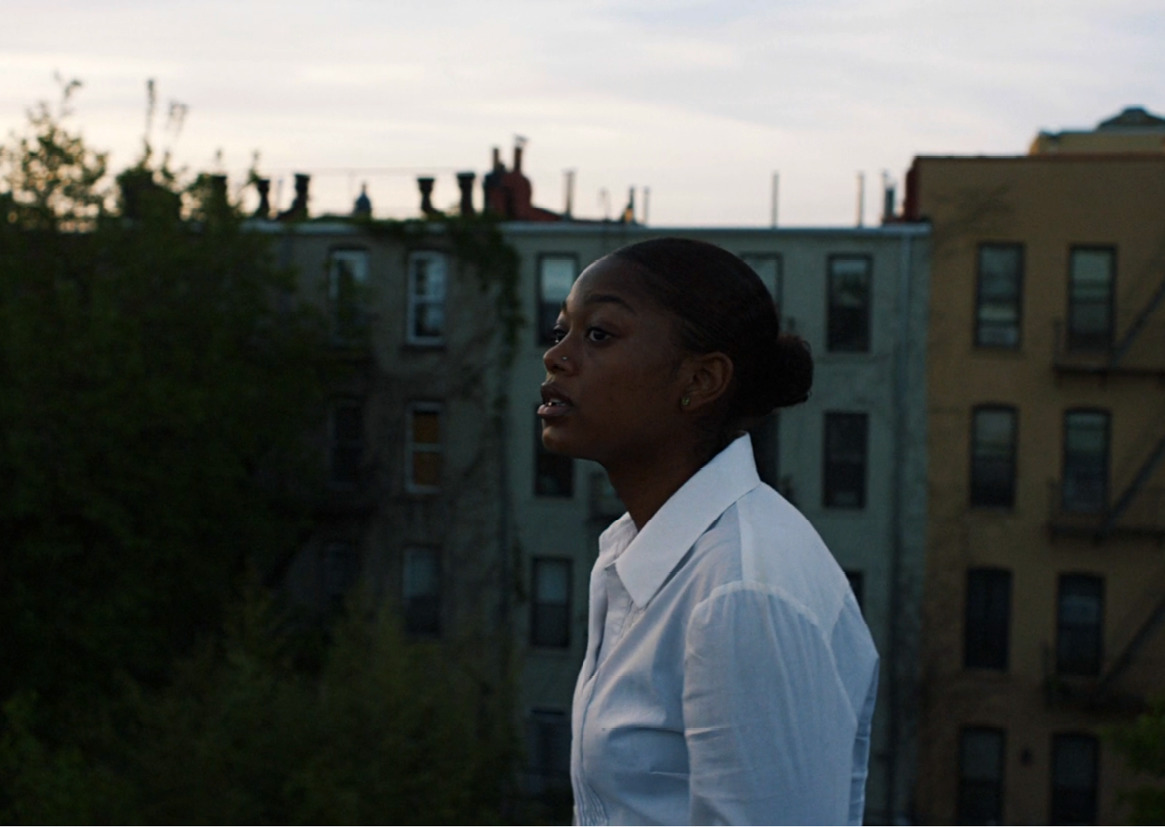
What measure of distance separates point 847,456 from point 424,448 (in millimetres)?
8951

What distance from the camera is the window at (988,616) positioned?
27125mm

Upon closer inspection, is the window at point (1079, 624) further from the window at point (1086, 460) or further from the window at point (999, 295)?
the window at point (999, 295)

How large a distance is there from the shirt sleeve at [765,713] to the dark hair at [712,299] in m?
0.49

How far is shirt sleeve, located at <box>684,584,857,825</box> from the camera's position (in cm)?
190

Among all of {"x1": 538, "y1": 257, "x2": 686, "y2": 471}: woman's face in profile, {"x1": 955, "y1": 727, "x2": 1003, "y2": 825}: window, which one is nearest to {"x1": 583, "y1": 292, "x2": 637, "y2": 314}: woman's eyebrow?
{"x1": 538, "y1": 257, "x2": 686, "y2": 471}: woman's face in profile

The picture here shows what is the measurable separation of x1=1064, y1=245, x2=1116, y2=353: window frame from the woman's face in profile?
25.8 metres

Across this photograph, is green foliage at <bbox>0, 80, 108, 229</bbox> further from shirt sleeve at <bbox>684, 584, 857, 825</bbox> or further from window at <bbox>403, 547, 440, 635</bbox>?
shirt sleeve at <bbox>684, 584, 857, 825</bbox>

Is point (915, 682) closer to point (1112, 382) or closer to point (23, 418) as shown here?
point (1112, 382)

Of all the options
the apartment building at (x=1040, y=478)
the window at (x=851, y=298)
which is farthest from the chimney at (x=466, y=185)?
the apartment building at (x=1040, y=478)

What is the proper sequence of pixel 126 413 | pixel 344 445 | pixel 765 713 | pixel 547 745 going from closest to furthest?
pixel 765 713 → pixel 126 413 → pixel 547 745 → pixel 344 445

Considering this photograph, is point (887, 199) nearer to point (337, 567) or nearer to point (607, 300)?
point (337, 567)

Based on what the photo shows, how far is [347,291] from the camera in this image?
90.5 ft

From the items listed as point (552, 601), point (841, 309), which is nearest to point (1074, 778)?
point (841, 309)

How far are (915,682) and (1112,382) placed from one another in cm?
716
